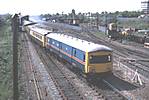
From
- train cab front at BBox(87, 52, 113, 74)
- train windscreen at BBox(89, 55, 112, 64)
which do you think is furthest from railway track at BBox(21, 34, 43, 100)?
train windscreen at BBox(89, 55, 112, 64)

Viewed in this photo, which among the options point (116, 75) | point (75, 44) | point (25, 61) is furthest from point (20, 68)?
point (116, 75)

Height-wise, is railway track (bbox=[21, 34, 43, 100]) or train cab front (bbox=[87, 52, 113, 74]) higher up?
train cab front (bbox=[87, 52, 113, 74])

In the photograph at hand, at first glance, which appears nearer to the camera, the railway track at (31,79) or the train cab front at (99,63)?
the railway track at (31,79)

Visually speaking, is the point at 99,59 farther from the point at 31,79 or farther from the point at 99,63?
the point at 31,79

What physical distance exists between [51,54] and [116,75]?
14.3 meters

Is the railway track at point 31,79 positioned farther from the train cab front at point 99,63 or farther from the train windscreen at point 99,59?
the train windscreen at point 99,59

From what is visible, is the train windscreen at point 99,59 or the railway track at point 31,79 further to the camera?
the train windscreen at point 99,59

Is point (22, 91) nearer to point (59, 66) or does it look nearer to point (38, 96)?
point (38, 96)

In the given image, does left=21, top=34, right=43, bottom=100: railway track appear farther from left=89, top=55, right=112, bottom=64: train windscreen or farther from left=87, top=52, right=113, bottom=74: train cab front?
left=89, top=55, right=112, bottom=64: train windscreen

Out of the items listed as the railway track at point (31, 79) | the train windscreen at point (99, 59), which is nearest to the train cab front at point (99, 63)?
the train windscreen at point (99, 59)

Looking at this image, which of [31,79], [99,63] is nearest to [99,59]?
[99,63]

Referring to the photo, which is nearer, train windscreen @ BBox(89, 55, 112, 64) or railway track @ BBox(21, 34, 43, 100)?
railway track @ BBox(21, 34, 43, 100)

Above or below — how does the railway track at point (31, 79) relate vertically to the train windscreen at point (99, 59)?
below

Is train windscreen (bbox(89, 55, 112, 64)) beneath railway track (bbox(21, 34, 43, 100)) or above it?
above
